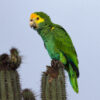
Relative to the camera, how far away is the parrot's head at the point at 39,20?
7.60m

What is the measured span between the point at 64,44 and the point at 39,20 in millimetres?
914

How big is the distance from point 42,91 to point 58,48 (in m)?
2.77

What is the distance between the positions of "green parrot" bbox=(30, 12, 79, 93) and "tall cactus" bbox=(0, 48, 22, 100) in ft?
6.96

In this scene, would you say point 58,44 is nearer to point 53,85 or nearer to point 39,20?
point 39,20

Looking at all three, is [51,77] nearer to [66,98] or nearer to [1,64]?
[66,98]

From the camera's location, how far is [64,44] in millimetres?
8250

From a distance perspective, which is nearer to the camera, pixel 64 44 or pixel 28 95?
pixel 28 95

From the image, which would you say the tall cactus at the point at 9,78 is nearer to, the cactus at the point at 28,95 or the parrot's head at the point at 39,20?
the cactus at the point at 28,95

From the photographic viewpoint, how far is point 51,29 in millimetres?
8172

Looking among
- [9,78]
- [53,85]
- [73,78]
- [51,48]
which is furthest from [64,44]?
[53,85]

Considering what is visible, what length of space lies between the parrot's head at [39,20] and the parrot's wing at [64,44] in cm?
33

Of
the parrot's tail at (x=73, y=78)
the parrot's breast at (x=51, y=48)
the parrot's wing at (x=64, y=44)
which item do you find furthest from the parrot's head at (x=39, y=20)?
the parrot's tail at (x=73, y=78)

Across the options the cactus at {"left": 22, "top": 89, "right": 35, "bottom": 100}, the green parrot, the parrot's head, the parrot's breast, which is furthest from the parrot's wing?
the cactus at {"left": 22, "top": 89, "right": 35, "bottom": 100}

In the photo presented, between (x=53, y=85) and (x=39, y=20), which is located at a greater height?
(x=39, y=20)
